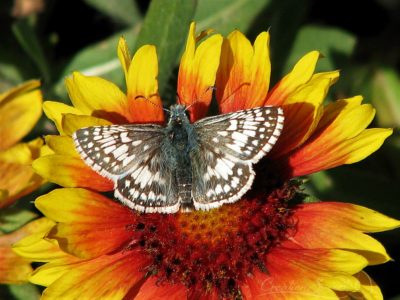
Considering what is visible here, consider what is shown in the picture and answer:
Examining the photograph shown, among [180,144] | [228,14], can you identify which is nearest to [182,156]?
[180,144]

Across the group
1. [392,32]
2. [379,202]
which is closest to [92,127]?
[379,202]

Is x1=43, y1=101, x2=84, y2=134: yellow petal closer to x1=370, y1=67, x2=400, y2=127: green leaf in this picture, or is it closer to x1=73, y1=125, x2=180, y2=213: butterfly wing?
x1=73, y1=125, x2=180, y2=213: butterfly wing

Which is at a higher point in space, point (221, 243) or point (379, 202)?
point (379, 202)

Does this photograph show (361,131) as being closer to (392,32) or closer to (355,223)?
(355,223)

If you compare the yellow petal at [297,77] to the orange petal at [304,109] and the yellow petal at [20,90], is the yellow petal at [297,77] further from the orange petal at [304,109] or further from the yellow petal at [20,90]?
the yellow petal at [20,90]

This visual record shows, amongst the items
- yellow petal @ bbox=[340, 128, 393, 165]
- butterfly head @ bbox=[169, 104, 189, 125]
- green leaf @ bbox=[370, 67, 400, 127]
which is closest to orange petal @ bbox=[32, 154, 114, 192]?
butterfly head @ bbox=[169, 104, 189, 125]
